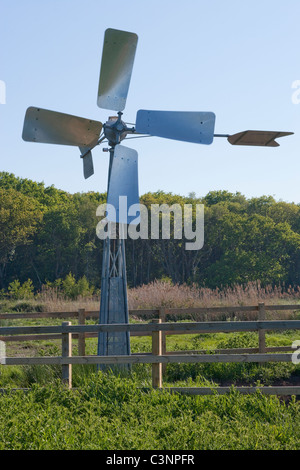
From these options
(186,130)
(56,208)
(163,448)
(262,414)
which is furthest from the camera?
(56,208)

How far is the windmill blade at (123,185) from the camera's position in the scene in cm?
870

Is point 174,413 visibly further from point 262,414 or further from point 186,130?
point 186,130

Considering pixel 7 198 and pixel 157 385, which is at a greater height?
pixel 7 198

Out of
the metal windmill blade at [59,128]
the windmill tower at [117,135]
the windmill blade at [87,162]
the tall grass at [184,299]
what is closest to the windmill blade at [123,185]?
the windmill tower at [117,135]

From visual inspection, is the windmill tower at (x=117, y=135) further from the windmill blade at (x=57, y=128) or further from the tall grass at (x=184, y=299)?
the tall grass at (x=184, y=299)

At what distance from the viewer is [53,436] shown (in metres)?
4.93

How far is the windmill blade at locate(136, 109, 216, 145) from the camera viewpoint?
363 inches

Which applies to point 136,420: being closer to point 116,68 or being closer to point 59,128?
point 59,128

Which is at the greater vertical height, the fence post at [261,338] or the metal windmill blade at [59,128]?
the metal windmill blade at [59,128]

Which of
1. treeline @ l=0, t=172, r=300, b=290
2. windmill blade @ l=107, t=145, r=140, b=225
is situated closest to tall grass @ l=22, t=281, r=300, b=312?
windmill blade @ l=107, t=145, r=140, b=225

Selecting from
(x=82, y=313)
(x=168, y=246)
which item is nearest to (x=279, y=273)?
(x=168, y=246)

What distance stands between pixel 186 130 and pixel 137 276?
35923 mm

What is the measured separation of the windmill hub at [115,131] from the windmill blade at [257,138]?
5.62 feet

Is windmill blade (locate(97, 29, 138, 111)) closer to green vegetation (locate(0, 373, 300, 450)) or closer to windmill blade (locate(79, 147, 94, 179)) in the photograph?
windmill blade (locate(79, 147, 94, 179))
